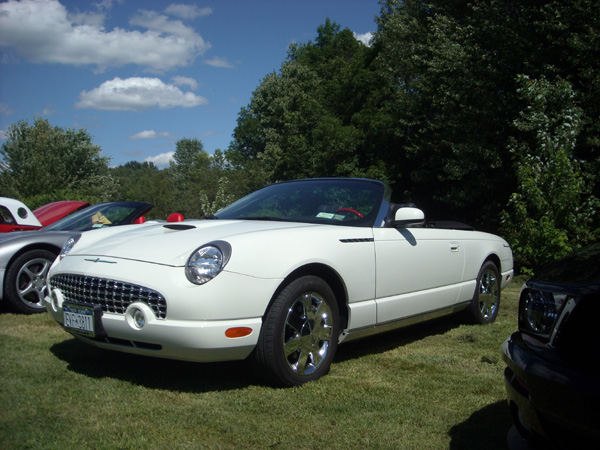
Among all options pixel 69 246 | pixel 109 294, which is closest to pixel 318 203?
pixel 109 294

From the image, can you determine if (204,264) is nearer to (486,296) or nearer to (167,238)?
(167,238)

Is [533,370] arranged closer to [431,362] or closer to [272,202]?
[431,362]

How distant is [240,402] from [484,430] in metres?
1.33

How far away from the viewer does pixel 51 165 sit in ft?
130

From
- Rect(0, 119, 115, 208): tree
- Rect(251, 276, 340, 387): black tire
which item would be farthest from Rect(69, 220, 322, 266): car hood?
Rect(0, 119, 115, 208): tree

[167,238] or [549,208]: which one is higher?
[167,238]

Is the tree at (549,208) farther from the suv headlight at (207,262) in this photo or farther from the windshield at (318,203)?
the suv headlight at (207,262)

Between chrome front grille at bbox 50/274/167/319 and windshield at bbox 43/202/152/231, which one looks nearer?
chrome front grille at bbox 50/274/167/319

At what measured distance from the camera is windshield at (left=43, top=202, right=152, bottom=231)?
22.9 feet

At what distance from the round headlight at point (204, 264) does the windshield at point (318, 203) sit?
1125 mm

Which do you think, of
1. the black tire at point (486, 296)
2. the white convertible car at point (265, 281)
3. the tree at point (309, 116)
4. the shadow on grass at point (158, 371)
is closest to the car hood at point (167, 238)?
Result: the white convertible car at point (265, 281)

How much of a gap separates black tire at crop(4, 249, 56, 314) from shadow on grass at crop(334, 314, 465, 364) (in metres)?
3.30

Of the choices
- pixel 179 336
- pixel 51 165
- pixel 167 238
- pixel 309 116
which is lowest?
pixel 179 336

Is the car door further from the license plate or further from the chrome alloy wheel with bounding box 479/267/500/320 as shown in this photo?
the license plate
